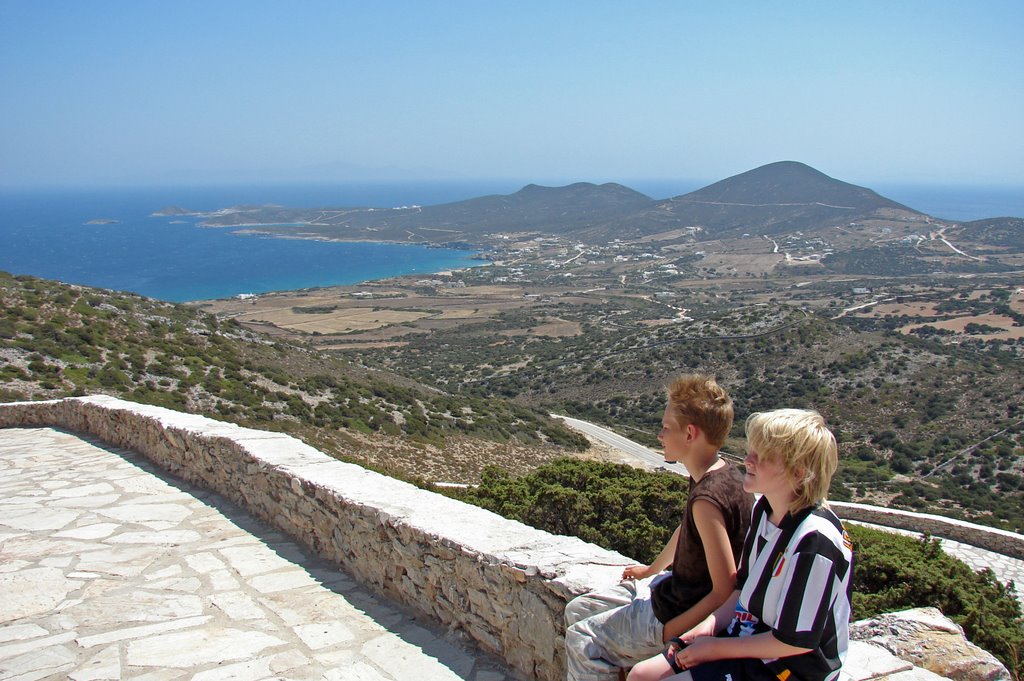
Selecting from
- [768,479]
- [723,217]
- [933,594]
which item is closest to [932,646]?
[768,479]

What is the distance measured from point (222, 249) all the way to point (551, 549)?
176030 mm

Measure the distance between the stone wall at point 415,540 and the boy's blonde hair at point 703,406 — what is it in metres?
0.76

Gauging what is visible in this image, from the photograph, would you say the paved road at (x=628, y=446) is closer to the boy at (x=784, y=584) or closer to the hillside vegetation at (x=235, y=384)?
the hillside vegetation at (x=235, y=384)

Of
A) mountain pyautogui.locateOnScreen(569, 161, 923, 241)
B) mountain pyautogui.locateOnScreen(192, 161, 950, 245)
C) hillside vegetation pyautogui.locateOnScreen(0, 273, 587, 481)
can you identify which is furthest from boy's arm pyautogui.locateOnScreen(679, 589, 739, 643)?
mountain pyautogui.locateOnScreen(569, 161, 923, 241)

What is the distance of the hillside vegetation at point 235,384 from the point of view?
16578 millimetres

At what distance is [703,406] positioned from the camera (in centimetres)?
231

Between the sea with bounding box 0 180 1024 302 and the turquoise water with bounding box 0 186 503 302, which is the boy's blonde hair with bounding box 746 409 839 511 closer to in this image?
the turquoise water with bounding box 0 186 503 302

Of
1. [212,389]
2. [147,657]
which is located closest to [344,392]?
[212,389]

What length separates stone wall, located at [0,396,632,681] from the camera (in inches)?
114

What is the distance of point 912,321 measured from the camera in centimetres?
5016

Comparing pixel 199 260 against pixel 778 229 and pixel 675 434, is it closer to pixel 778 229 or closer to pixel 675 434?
pixel 778 229

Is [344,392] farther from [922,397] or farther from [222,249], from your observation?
[222,249]

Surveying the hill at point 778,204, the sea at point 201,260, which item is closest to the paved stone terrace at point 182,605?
the sea at point 201,260

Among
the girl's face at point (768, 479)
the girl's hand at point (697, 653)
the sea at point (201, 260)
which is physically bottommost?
the sea at point (201, 260)
